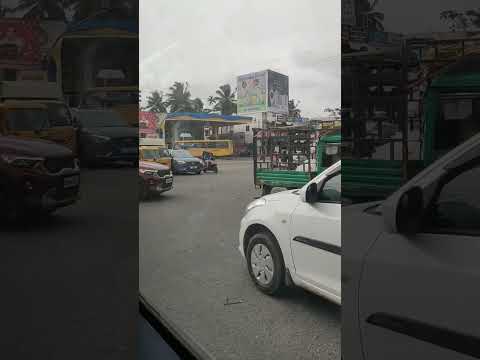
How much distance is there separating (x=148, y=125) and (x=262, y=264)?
1015 mm

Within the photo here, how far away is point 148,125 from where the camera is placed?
2.48 m

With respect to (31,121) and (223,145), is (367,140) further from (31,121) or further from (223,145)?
(31,121)

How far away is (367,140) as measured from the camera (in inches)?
67.1

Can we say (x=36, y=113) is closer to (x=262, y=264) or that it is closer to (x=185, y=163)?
(x=185, y=163)

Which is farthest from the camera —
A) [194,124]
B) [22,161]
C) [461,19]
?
[194,124]

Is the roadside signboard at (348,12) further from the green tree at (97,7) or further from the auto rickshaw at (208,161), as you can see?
the green tree at (97,7)

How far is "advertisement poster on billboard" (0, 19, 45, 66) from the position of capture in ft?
7.82

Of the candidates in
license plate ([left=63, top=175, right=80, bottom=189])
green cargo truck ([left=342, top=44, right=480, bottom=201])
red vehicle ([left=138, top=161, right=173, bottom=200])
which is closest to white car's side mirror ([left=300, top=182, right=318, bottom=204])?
green cargo truck ([left=342, top=44, right=480, bottom=201])

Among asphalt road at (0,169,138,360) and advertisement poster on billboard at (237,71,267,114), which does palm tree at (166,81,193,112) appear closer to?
advertisement poster on billboard at (237,71,267,114)

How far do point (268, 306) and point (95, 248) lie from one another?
1.03 m

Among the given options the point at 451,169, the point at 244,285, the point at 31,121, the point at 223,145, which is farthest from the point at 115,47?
the point at 451,169

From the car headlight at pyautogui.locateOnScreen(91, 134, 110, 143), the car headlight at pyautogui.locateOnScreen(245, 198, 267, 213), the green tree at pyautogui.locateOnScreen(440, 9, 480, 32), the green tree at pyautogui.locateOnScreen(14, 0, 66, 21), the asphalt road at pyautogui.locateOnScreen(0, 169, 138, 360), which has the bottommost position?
the asphalt road at pyautogui.locateOnScreen(0, 169, 138, 360)

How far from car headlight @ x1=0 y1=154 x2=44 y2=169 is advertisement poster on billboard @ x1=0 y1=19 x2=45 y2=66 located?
52cm

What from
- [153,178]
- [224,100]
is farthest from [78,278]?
[224,100]
